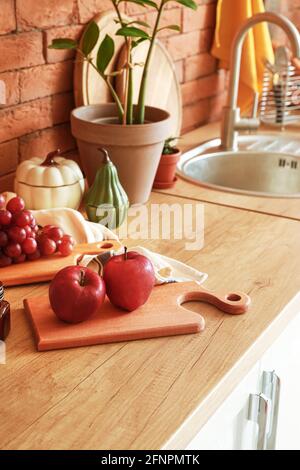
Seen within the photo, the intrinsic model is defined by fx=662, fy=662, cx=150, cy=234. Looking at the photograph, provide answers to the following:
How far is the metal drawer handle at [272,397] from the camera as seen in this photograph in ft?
3.67

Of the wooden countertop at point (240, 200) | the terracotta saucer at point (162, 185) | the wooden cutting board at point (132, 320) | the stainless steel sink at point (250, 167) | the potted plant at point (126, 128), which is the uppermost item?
the potted plant at point (126, 128)

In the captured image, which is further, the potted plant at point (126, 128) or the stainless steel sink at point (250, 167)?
the stainless steel sink at point (250, 167)

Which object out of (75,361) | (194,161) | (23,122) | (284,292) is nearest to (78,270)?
(75,361)

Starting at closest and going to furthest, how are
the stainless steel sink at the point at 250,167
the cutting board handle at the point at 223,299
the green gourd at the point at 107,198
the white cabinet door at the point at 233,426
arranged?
1. the white cabinet door at the point at 233,426
2. the cutting board handle at the point at 223,299
3. the green gourd at the point at 107,198
4. the stainless steel sink at the point at 250,167

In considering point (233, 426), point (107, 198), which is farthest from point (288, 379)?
point (107, 198)

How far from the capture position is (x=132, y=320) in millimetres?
1011

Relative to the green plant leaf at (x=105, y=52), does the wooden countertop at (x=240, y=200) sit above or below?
below

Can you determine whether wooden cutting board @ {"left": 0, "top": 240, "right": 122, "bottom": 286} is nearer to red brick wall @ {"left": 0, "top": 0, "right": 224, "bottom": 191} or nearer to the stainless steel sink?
red brick wall @ {"left": 0, "top": 0, "right": 224, "bottom": 191}

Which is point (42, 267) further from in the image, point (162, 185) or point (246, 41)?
point (246, 41)

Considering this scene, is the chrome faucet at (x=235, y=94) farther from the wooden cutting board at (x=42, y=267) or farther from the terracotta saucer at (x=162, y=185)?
the wooden cutting board at (x=42, y=267)

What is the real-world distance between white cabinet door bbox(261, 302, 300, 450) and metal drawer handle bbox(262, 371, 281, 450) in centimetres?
2

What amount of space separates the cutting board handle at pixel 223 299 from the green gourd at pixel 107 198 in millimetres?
313

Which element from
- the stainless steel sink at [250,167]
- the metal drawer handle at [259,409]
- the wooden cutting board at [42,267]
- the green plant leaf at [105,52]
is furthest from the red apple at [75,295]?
the stainless steel sink at [250,167]

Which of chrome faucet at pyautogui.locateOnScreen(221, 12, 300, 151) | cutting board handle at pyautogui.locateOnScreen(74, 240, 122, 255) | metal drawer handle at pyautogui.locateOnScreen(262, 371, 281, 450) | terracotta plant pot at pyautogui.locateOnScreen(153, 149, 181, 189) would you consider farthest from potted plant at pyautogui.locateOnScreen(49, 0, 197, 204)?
metal drawer handle at pyautogui.locateOnScreen(262, 371, 281, 450)
